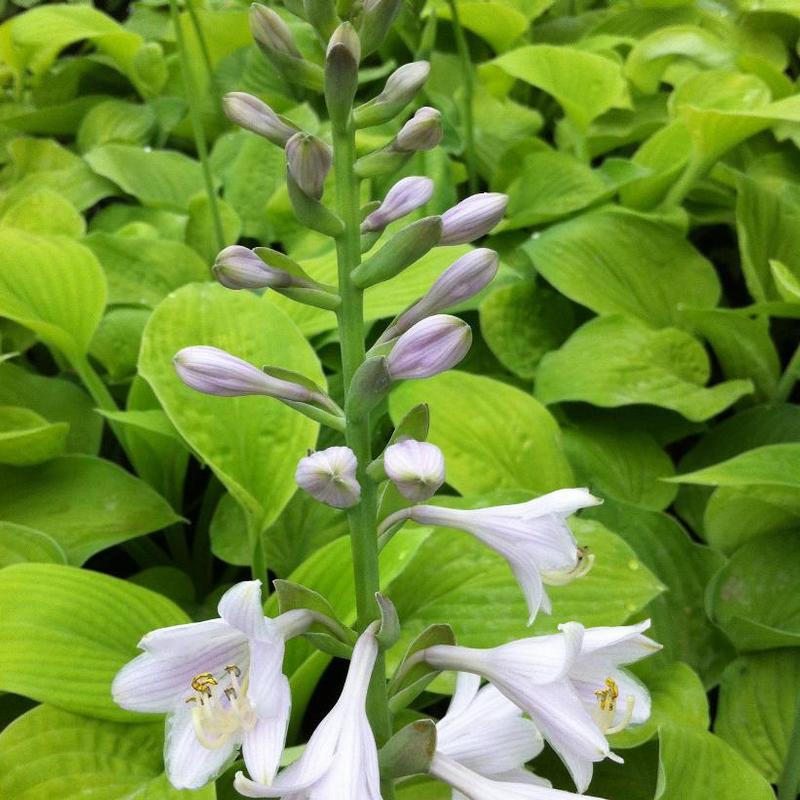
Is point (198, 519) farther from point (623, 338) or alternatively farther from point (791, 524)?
point (791, 524)

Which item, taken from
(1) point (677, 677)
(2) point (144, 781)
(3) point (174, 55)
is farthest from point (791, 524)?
(3) point (174, 55)

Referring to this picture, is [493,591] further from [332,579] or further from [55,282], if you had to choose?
[55,282]

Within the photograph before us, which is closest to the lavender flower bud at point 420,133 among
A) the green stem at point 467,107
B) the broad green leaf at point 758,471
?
the broad green leaf at point 758,471

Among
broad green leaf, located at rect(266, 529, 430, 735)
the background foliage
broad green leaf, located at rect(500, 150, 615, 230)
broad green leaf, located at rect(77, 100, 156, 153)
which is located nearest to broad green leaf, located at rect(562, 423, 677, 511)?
the background foliage

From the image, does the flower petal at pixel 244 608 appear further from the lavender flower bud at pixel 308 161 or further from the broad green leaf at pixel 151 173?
→ the broad green leaf at pixel 151 173

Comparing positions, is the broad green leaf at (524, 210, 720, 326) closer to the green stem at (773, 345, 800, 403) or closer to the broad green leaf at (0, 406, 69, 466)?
the green stem at (773, 345, 800, 403)

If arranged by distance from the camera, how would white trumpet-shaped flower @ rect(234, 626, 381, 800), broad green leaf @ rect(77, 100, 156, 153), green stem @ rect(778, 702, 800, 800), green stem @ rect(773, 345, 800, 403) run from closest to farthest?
white trumpet-shaped flower @ rect(234, 626, 381, 800), green stem @ rect(778, 702, 800, 800), green stem @ rect(773, 345, 800, 403), broad green leaf @ rect(77, 100, 156, 153)

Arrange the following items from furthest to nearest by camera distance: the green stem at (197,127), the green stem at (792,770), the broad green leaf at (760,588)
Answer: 1. the green stem at (197,127)
2. the broad green leaf at (760,588)
3. the green stem at (792,770)
